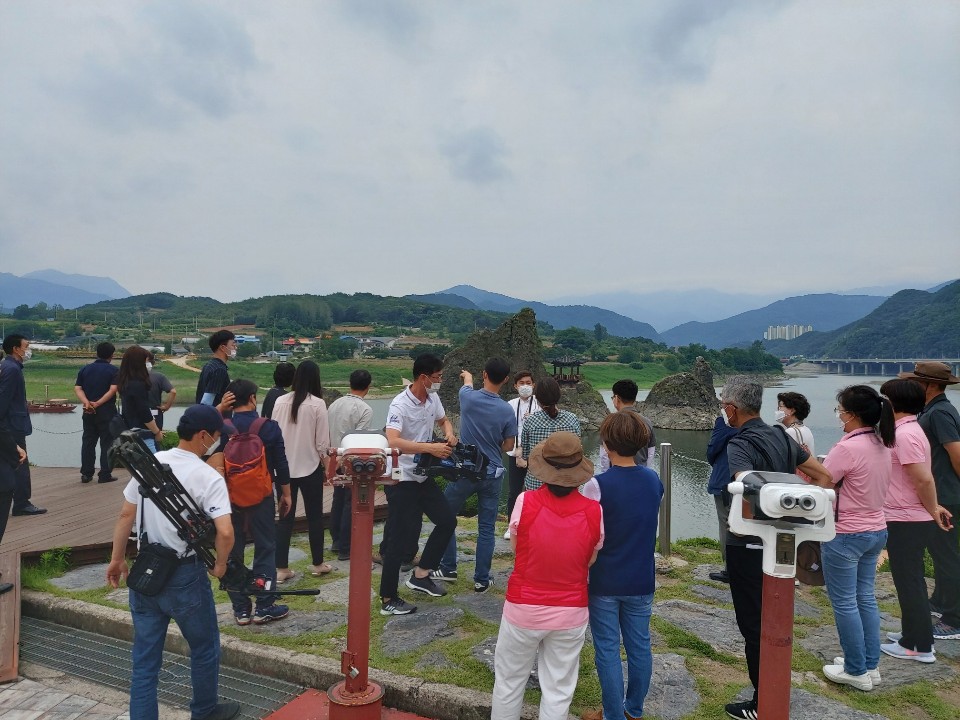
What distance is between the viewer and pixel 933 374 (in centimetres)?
432

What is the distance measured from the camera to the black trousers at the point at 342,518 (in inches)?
236

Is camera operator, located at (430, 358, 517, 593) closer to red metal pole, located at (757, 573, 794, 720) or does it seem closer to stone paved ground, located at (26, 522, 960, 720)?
stone paved ground, located at (26, 522, 960, 720)

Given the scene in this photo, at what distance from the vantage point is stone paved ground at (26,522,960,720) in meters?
3.60

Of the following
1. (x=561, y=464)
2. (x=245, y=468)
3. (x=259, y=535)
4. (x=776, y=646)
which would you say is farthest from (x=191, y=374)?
(x=776, y=646)

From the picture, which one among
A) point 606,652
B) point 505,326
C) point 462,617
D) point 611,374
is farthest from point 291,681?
point 611,374

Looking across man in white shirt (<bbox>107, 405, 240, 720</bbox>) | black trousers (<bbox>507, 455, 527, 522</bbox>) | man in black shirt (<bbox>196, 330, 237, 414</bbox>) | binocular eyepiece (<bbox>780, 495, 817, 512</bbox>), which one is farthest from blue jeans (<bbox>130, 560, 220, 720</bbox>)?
black trousers (<bbox>507, 455, 527, 522</bbox>)

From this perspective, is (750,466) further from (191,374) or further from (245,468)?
(191,374)

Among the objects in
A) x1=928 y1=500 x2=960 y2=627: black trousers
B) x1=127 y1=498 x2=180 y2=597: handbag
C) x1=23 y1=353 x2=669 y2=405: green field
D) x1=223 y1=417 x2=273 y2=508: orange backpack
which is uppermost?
x1=223 y1=417 x2=273 y2=508: orange backpack

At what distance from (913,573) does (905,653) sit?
0.61 metres

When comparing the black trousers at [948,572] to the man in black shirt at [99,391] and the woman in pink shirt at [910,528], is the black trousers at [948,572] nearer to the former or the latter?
the woman in pink shirt at [910,528]

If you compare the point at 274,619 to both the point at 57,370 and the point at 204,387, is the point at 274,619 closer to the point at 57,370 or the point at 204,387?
the point at 204,387

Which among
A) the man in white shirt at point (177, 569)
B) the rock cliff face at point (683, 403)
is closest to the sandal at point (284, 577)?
the man in white shirt at point (177, 569)

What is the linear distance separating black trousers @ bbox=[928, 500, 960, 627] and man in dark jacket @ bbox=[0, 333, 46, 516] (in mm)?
8191

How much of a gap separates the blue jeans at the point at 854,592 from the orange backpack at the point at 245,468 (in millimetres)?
4031
